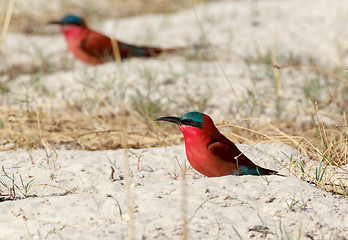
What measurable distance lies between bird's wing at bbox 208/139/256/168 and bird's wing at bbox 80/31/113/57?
9.64 feet

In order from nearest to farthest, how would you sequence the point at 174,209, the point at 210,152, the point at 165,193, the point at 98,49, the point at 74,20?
the point at 174,209
the point at 165,193
the point at 210,152
the point at 98,49
the point at 74,20

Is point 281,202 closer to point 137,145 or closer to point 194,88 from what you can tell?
point 137,145

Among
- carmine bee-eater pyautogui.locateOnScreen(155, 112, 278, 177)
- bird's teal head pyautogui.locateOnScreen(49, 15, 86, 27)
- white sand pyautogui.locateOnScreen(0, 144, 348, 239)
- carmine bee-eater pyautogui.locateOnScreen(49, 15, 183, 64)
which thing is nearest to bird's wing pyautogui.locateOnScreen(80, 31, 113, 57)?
carmine bee-eater pyautogui.locateOnScreen(49, 15, 183, 64)

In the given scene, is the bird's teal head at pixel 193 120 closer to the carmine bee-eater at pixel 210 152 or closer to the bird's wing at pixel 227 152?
the carmine bee-eater at pixel 210 152

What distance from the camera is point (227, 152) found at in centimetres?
209

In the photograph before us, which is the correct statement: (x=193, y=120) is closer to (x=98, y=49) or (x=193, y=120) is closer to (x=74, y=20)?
(x=98, y=49)

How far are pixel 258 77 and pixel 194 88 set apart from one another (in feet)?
1.83

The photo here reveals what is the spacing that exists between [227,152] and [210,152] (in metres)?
0.07

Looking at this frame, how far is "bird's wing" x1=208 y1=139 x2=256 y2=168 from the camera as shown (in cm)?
208

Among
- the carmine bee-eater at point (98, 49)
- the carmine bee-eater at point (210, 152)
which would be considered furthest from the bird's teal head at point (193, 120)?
the carmine bee-eater at point (98, 49)

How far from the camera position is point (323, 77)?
169 inches

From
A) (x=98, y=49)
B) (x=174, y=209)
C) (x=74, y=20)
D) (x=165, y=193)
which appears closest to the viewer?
(x=174, y=209)

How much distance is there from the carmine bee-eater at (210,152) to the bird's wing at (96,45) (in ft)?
9.38

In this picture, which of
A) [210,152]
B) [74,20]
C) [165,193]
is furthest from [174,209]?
[74,20]
